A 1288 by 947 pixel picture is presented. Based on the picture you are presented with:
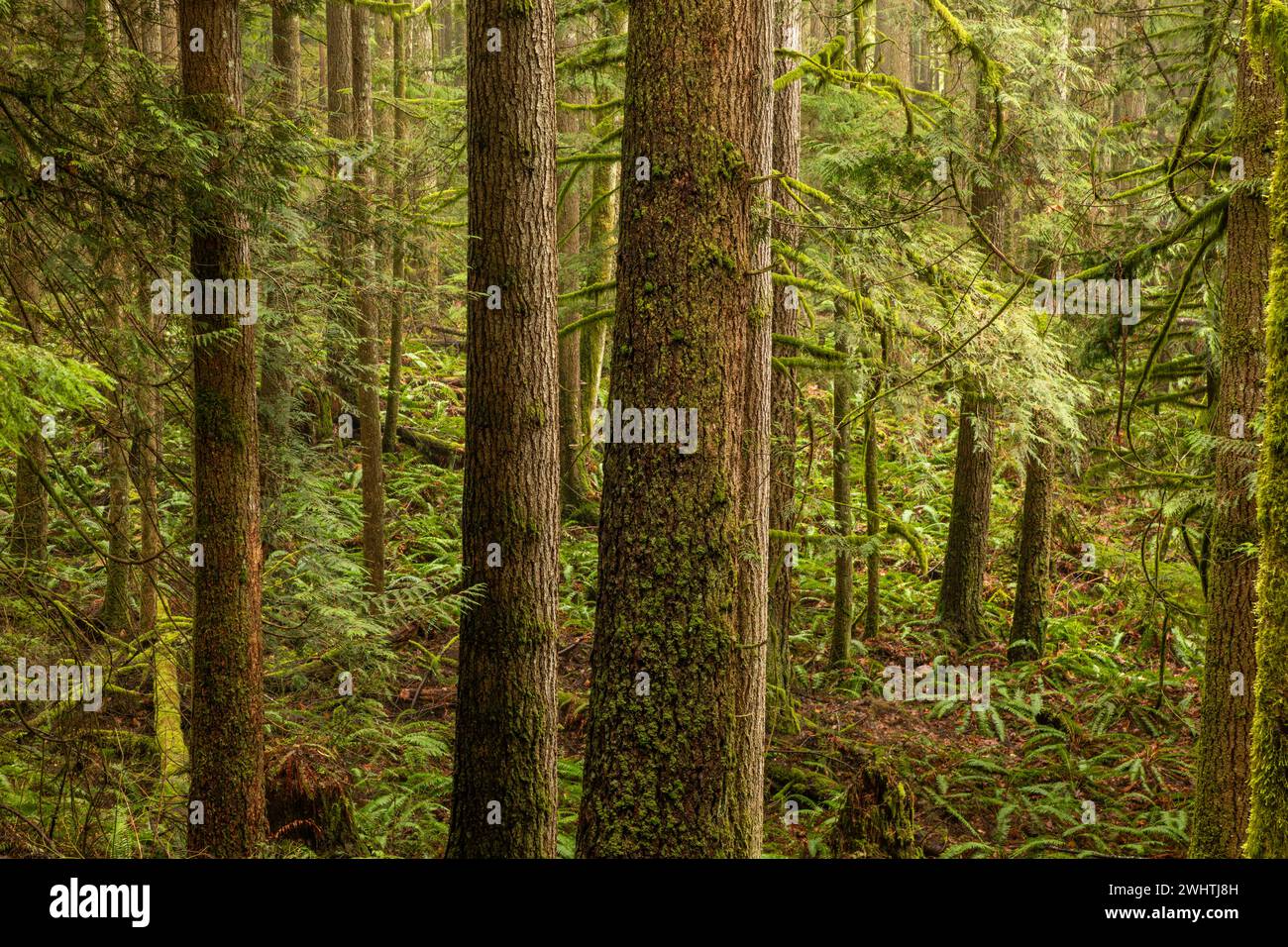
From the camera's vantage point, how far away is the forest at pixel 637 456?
183 inches

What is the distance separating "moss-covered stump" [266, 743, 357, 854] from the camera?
7.45 meters

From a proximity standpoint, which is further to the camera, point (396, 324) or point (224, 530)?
point (396, 324)

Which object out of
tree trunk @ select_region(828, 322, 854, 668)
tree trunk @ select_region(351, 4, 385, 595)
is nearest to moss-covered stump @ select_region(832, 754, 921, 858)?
tree trunk @ select_region(828, 322, 854, 668)

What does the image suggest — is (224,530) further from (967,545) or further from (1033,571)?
(1033,571)

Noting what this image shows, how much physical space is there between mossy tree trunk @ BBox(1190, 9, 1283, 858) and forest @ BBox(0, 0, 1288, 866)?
27 mm

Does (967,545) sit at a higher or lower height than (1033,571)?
higher

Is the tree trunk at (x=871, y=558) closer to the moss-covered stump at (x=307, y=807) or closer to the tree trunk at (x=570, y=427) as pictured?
the tree trunk at (x=570, y=427)

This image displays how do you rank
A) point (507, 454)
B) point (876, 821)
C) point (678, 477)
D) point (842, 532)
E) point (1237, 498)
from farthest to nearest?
point (842, 532) → point (876, 821) → point (507, 454) → point (1237, 498) → point (678, 477)

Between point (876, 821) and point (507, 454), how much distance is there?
4018mm

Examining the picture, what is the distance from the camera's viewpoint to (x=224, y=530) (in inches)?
235

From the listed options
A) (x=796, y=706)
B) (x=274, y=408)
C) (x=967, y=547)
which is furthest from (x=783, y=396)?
(x=274, y=408)

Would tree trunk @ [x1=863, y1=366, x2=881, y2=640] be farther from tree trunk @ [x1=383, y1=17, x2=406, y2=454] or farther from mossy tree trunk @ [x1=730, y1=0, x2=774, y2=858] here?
tree trunk @ [x1=383, y1=17, x2=406, y2=454]

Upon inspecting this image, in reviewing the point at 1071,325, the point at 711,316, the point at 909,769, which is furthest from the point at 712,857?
the point at 1071,325
